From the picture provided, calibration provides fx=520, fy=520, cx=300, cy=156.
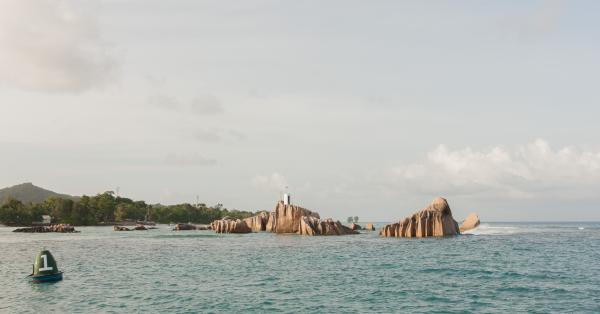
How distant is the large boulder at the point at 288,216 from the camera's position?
16062cm

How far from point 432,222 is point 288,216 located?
53.2 m

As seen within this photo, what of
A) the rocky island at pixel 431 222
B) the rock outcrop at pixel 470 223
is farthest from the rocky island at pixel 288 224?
the rock outcrop at pixel 470 223

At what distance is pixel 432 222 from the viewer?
4808 inches

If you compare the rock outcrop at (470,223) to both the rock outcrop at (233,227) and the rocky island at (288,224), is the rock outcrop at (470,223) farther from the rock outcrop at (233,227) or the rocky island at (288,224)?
the rock outcrop at (233,227)

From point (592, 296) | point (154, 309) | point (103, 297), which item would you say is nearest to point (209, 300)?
point (154, 309)

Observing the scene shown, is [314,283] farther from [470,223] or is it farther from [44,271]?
[470,223]

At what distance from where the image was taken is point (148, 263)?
73.2m

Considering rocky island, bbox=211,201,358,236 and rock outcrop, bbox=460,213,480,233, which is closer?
rocky island, bbox=211,201,358,236

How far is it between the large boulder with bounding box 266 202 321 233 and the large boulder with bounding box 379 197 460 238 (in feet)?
137

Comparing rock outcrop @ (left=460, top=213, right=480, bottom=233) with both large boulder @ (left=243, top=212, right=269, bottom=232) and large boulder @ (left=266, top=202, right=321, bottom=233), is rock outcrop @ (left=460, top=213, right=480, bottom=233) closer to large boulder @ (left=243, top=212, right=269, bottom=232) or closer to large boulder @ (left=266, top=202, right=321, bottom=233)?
large boulder @ (left=266, top=202, right=321, bottom=233)

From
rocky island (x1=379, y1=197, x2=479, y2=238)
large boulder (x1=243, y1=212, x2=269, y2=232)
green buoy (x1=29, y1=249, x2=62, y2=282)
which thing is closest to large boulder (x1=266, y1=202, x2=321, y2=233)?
large boulder (x1=243, y1=212, x2=269, y2=232)

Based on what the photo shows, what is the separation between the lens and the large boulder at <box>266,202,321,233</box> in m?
161

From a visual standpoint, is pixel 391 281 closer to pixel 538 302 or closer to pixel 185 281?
pixel 538 302

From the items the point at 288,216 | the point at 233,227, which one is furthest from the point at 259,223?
the point at 288,216
